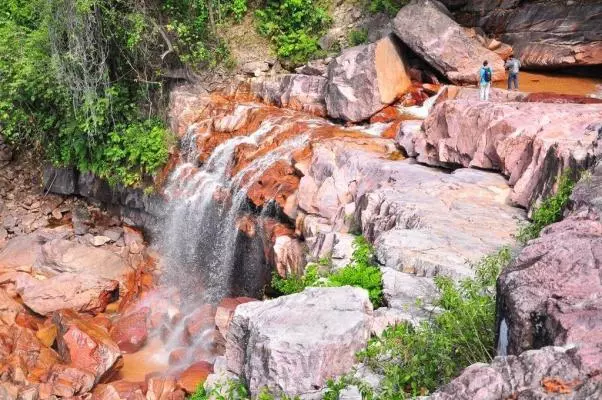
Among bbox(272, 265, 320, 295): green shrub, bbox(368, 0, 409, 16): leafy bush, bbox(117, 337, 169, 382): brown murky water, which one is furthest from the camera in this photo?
bbox(368, 0, 409, 16): leafy bush

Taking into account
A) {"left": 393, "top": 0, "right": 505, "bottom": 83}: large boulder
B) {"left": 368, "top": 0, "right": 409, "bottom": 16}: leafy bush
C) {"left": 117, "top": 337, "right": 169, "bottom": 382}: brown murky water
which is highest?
{"left": 368, "top": 0, "right": 409, "bottom": 16}: leafy bush

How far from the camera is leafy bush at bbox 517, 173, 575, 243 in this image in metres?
7.23

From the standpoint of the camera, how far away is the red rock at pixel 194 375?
1016 cm

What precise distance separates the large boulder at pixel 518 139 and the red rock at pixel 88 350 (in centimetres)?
733

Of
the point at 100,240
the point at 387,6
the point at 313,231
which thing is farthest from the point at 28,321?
the point at 387,6

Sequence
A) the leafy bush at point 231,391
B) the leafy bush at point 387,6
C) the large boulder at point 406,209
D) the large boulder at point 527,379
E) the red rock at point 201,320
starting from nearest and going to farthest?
the large boulder at point 527,379 < the leafy bush at point 231,391 < the large boulder at point 406,209 < the red rock at point 201,320 < the leafy bush at point 387,6

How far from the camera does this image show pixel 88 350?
11000mm

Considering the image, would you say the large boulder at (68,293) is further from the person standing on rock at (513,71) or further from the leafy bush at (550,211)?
the person standing on rock at (513,71)

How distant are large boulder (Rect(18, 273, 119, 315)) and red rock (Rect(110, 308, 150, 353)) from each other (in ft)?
2.76

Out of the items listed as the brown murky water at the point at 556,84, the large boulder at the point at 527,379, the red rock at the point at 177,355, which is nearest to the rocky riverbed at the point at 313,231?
the large boulder at the point at 527,379

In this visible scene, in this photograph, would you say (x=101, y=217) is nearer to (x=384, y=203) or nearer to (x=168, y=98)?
(x=168, y=98)

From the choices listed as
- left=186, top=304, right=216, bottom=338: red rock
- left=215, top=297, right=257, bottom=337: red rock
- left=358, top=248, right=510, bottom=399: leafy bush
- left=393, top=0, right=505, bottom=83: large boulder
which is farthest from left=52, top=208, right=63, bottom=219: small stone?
left=358, top=248, right=510, bottom=399: leafy bush

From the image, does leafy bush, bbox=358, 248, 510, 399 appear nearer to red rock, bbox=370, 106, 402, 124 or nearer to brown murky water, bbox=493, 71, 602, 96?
red rock, bbox=370, 106, 402, 124

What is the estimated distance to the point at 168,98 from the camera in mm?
16438
